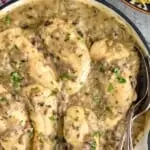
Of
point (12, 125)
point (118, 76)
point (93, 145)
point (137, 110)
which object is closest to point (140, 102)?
point (137, 110)

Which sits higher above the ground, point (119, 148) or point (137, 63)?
point (137, 63)

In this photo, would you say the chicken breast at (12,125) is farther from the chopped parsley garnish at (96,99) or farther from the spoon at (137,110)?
the spoon at (137,110)

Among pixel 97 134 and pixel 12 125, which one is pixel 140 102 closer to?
pixel 97 134

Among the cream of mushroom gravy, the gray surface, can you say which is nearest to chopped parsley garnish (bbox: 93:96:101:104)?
the cream of mushroom gravy

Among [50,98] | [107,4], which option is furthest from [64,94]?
[107,4]

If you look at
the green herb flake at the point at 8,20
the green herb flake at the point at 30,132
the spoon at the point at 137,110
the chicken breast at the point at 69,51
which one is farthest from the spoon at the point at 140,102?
the green herb flake at the point at 8,20

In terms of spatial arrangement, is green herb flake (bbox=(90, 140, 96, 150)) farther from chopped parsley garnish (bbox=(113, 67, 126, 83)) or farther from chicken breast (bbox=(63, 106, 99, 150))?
chopped parsley garnish (bbox=(113, 67, 126, 83))

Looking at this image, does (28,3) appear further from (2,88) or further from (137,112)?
(137,112)
